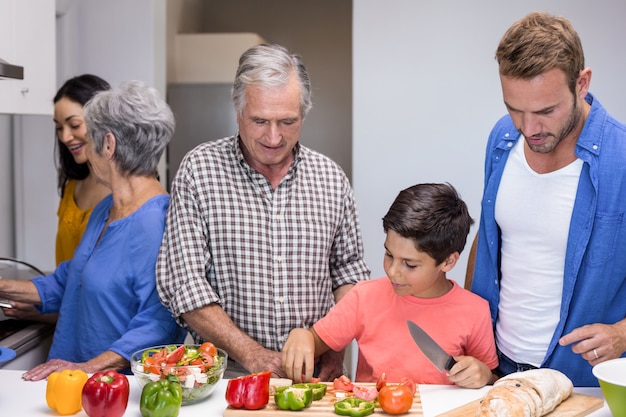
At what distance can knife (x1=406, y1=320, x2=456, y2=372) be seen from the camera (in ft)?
5.62

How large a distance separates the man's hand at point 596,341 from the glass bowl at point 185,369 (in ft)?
2.39

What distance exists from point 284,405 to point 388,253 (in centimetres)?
46

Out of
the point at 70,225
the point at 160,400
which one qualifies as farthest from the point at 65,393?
the point at 70,225

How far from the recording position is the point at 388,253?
1854mm

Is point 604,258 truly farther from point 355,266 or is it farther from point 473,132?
point 473,132

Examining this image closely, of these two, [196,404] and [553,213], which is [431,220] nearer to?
[553,213]

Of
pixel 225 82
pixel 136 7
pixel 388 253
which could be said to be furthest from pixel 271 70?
pixel 225 82

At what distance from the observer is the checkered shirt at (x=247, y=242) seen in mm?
2043

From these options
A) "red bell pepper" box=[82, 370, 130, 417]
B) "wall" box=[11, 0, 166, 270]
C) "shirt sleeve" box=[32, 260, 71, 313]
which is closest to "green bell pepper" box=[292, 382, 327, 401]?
"red bell pepper" box=[82, 370, 130, 417]

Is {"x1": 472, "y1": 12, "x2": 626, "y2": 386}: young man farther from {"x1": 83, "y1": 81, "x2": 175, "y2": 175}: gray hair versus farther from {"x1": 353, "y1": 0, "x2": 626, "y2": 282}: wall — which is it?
{"x1": 353, "y1": 0, "x2": 626, "y2": 282}: wall

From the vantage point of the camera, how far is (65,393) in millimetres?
1606

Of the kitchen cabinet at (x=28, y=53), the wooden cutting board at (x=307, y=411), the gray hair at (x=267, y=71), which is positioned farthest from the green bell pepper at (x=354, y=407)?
the kitchen cabinet at (x=28, y=53)

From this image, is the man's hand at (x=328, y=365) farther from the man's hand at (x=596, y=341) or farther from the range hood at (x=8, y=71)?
the range hood at (x=8, y=71)

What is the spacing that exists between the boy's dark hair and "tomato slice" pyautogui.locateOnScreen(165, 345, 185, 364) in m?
0.55
